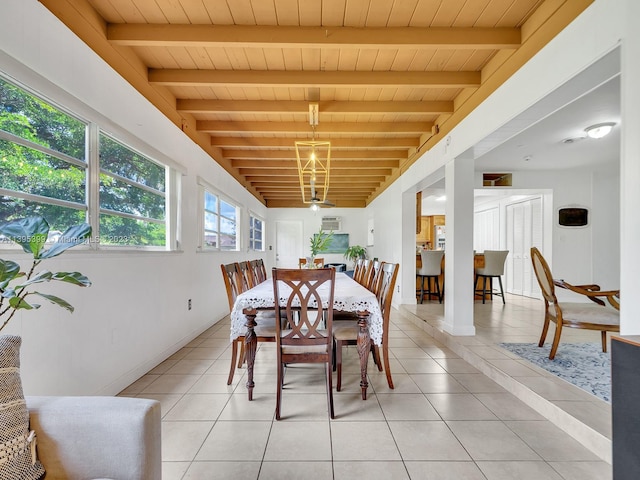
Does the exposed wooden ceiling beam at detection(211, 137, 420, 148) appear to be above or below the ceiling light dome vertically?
above

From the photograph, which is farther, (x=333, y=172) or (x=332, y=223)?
(x=332, y=223)

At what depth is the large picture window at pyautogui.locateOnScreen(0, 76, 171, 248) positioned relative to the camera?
1420 millimetres

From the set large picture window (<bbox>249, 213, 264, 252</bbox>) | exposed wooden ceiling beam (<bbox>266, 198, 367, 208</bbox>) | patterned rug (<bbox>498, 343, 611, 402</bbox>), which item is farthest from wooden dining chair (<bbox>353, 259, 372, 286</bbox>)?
exposed wooden ceiling beam (<bbox>266, 198, 367, 208</bbox>)

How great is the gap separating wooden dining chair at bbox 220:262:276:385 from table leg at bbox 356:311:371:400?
64 centimetres

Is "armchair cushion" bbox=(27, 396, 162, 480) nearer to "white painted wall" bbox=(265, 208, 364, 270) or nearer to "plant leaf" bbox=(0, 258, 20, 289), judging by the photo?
"plant leaf" bbox=(0, 258, 20, 289)

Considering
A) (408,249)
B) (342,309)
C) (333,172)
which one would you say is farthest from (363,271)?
(333,172)

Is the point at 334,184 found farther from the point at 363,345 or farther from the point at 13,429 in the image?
the point at 13,429

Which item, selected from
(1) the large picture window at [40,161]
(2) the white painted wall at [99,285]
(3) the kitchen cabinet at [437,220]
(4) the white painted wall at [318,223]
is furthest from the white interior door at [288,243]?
(1) the large picture window at [40,161]

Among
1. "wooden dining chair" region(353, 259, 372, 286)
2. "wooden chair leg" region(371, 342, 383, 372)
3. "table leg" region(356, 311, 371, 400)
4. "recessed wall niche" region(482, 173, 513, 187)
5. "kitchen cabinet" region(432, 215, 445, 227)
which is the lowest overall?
"wooden chair leg" region(371, 342, 383, 372)

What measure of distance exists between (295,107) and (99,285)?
230 centimetres

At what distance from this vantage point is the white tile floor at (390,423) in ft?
4.66

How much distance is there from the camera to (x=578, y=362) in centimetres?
241

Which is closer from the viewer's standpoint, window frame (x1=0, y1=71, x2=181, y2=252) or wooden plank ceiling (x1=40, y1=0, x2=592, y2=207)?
window frame (x1=0, y1=71, x2=181, y2=252)

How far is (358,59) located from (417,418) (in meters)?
2.63
